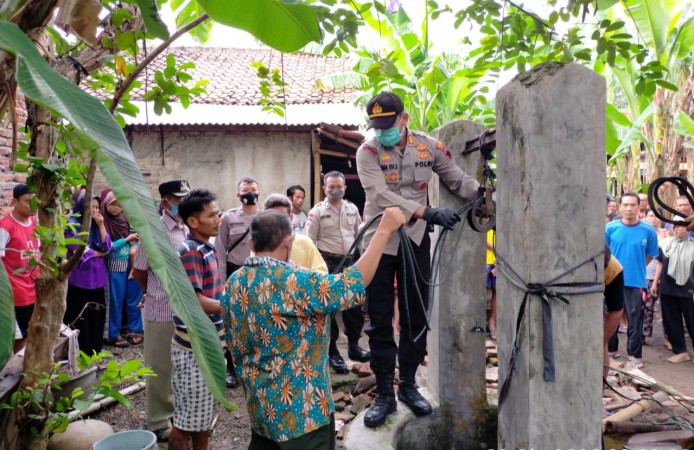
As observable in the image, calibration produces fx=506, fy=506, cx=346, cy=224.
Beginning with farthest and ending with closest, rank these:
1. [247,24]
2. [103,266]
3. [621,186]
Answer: [621,186], [103,266], [247,24]

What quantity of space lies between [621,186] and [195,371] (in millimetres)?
13758

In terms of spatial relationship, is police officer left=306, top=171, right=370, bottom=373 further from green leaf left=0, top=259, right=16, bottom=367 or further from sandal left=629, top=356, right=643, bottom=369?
green leaf left=0, top=259, right=16, bottom=367

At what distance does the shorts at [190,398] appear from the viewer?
281 centimetres

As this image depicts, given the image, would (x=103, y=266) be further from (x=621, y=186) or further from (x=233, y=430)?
(x=621, y=186)

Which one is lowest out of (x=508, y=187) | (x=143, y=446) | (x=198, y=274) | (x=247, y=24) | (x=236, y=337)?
(x=143, y=446)

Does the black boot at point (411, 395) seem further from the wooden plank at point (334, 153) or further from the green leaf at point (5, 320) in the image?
the wooden plank at point (334, 153)

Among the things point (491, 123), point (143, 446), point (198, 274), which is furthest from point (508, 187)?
point (491, 123)

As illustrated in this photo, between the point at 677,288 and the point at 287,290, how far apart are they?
5.75 metres

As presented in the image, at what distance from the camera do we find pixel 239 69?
12.1m

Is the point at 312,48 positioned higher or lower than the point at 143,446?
higher

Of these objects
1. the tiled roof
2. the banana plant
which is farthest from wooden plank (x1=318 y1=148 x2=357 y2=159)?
the banana plant

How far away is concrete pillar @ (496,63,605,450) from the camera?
2.04 meters

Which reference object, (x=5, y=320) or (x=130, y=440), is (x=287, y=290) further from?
(x=130, y=440)

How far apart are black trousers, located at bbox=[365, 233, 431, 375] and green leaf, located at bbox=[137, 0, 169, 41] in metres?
1.69
